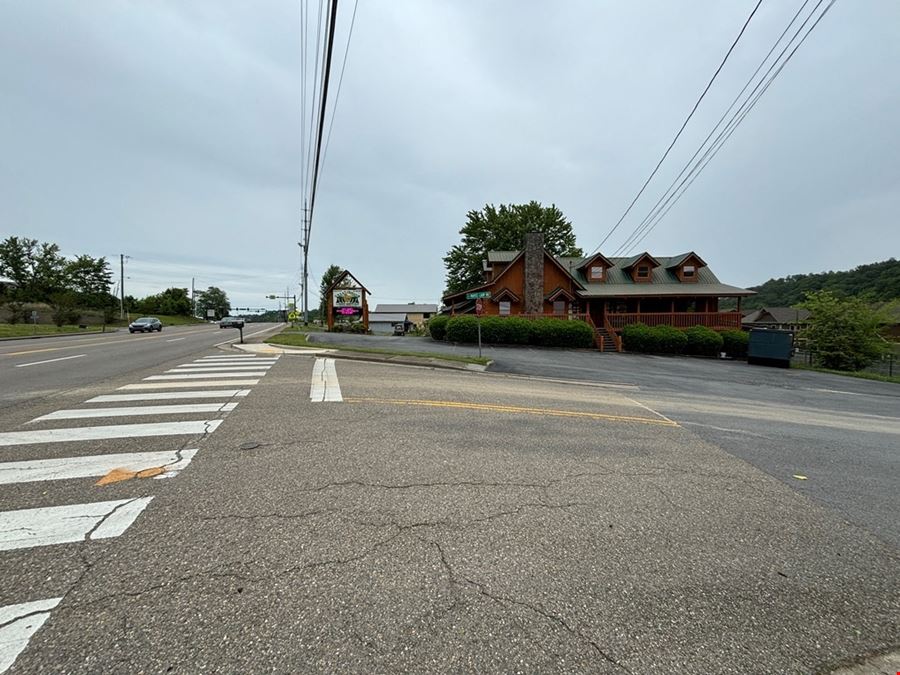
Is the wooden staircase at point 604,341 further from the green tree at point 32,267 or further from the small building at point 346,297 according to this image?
the green tree at point 32,267

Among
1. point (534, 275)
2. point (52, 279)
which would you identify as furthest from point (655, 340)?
point (52, 279)

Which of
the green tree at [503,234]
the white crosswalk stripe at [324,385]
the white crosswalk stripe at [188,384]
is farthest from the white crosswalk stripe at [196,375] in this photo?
the green tree at [503,234]

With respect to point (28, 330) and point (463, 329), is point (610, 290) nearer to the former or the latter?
point (463, 329)

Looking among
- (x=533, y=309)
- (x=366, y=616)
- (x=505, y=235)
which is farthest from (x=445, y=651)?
(x=505, y=235)

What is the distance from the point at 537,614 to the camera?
1967 millimetres

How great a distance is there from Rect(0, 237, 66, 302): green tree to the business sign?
51927 mm

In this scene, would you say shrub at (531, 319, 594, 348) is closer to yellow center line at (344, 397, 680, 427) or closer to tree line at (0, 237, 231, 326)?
yellow center line at (344, 397, 680, 427)

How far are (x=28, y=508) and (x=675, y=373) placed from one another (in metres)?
17.2

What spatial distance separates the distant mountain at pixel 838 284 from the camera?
65.9m

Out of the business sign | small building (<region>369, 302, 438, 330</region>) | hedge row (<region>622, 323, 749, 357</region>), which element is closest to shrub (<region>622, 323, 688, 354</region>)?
hedge row (<region>622, 323, 749, 357</region>)

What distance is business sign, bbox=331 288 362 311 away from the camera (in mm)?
31797

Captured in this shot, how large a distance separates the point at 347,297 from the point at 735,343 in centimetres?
A: 2885

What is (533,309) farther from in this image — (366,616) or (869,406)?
(366,616)

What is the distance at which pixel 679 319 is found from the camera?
25.4m
